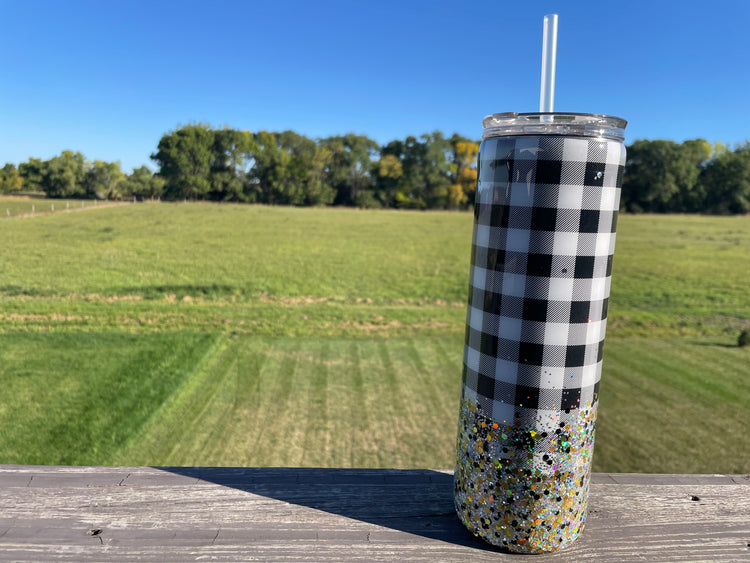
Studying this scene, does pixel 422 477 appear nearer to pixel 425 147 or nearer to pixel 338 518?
pixel 338 518

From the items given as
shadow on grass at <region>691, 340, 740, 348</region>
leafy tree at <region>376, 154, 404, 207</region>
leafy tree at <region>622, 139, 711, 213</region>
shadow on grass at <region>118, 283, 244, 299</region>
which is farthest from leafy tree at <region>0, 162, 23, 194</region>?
leafy tree at <region>622, 139, 711, 213</region>

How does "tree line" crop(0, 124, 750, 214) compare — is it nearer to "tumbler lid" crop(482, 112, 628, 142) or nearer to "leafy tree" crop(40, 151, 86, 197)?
"leafy tree" crop(40, 151, 86, 197)

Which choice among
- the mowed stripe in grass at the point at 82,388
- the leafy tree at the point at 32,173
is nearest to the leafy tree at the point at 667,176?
the mowed stripe in grass at the point at 82,388

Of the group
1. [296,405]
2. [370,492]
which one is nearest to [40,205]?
[296,405]

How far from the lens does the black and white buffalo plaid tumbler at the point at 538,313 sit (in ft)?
2.74

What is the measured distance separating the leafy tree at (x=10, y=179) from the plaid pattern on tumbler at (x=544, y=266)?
11.2 meters

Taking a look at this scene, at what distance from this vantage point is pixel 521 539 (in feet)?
3.03

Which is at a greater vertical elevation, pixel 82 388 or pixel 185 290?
→ pixel 185 290

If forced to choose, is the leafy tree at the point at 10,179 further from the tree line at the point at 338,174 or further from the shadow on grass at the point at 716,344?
the shadow on grass at the point at 716,344

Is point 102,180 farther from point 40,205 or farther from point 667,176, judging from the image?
point 667,176

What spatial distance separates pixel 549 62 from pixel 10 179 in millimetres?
11598

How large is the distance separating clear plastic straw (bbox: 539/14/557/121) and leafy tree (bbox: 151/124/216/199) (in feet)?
54.9

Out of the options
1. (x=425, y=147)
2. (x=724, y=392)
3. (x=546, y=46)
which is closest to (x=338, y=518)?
(x=546, y=46)

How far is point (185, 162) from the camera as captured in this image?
1792cm
